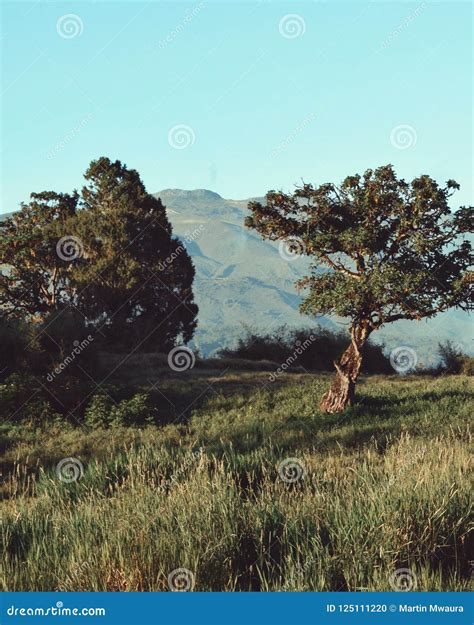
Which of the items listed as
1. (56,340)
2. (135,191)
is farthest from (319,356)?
(56,340)

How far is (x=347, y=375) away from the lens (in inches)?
960

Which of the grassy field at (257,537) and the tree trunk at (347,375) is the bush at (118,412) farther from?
the grassy field at (257,537)

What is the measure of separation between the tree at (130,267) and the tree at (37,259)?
4.56 feet

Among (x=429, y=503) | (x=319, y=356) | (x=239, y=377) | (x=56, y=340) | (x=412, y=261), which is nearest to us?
(x=429, y=503)

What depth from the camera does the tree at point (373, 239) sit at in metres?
22.5

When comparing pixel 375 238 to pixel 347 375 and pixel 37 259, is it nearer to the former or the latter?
pixel 347 375

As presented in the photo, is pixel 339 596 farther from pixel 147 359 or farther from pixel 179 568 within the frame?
pixel 147 359

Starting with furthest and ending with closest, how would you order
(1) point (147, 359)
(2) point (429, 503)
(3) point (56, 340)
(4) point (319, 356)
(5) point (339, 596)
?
(4) point (319, 356) < (1) point (147, 359) < (3) point (56, 340) < (2) point (429, 503) < (5) point (339, 596)

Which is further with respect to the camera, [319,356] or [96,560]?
[319,356]

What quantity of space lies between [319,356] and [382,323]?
17542 mm

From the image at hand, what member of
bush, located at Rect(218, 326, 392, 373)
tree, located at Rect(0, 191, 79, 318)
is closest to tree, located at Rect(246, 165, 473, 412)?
bush, located at Rect(218, 326, 392, 373)

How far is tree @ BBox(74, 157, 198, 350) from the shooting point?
129 ft

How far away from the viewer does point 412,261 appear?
22.9 m

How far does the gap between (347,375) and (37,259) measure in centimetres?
2341
